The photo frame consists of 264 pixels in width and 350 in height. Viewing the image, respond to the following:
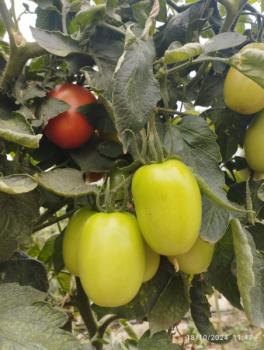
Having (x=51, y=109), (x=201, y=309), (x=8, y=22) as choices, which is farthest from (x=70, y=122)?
(x=201, y=309)

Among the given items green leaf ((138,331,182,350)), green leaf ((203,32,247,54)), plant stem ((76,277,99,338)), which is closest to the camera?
green leaf ((203,32,247,54))

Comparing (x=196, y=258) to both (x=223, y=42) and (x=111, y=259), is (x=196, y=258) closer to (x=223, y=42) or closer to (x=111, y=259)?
(x=111, y=259)

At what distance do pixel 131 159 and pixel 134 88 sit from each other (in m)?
0.16

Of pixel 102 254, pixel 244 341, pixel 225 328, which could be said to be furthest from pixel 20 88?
pixel 225 328

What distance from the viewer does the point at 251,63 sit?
18.4 inches

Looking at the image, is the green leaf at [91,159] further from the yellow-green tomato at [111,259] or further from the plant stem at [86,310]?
the plant stem at [86,310]

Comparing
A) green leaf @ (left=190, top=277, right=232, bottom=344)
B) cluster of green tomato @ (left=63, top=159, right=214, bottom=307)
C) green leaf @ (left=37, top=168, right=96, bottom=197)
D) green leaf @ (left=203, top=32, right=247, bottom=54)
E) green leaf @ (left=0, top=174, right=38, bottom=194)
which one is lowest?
green leaf @ (left=190, top=277, right=232, bottom=344)

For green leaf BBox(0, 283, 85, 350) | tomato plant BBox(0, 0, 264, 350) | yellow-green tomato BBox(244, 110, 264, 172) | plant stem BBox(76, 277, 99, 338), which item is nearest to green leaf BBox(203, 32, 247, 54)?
tomato plant BBox(0, 0, 264, 350)

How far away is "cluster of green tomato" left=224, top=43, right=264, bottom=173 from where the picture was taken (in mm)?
536

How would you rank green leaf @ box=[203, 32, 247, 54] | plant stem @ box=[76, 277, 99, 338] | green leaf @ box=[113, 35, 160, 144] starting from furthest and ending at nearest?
plant stem @ box=[76, 277, 99, 338], green leaf @ box=[203, 32, 247, 54], green leaf @ box=[113, 35, 160, 144]

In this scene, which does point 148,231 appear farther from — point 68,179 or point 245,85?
point 245,85

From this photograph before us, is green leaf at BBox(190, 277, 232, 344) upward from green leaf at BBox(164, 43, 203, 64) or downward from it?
downward

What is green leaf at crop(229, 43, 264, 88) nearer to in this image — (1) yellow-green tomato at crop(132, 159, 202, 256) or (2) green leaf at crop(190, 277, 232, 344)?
(1) yellow-green tomato at crop(132, 159, 202, 256)

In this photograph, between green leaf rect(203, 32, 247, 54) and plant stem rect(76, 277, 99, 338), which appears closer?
green leaf rect(203, 32, 247, 54)
